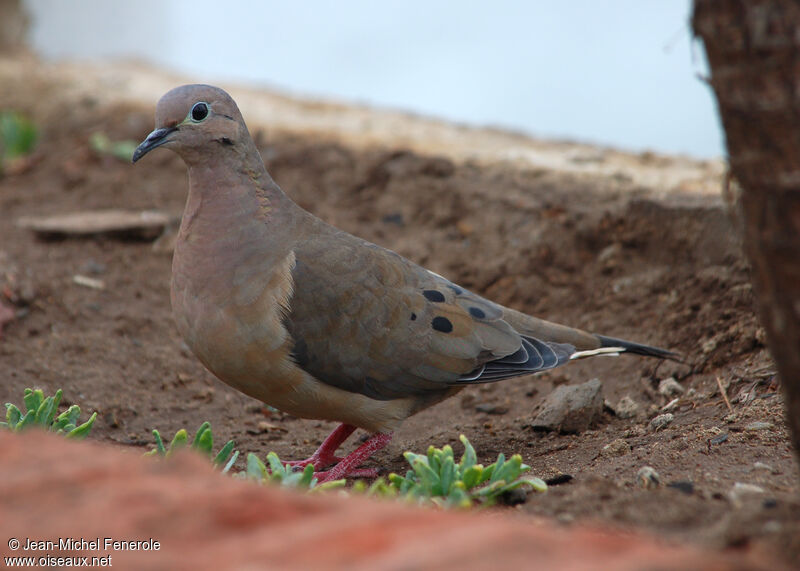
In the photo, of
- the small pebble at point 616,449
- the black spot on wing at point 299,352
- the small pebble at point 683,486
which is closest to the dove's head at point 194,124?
the black spot on wing at point 299,352

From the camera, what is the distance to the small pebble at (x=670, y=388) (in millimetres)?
4652

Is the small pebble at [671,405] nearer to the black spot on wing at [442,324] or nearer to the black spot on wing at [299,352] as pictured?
the black spot on wing at [442,324]

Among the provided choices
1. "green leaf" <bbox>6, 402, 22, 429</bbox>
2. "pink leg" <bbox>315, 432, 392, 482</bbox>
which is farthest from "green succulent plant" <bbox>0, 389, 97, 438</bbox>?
"pink leg" <bbox>315, 432, 392, 482</bbox>

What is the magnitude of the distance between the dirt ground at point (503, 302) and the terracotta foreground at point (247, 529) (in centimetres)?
75

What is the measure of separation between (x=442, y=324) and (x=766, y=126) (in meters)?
2.19

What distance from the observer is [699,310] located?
17.0 feet

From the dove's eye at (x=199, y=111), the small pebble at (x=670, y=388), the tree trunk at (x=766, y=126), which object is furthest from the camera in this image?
the small pebble at (x=670, y=388)

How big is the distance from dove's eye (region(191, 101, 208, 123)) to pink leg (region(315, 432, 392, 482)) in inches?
64.9

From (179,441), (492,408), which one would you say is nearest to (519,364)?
(492,408)

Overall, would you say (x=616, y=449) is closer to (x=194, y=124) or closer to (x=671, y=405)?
(x=671, y=405)

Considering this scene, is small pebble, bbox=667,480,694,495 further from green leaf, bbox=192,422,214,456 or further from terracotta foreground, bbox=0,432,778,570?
green leaf, bbox=192,422,214,456

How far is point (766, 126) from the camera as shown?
7.21ft

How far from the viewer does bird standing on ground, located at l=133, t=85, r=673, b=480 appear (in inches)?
150

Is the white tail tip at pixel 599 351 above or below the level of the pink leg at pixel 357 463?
above
